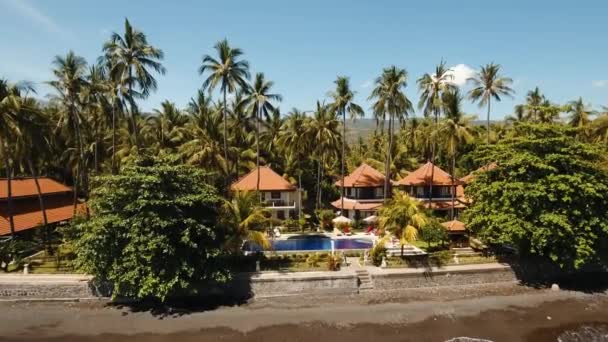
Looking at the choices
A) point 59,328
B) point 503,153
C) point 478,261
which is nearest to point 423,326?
point 478,261

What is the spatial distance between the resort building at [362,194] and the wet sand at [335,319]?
17.0 meters

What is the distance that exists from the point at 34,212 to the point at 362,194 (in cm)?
3113

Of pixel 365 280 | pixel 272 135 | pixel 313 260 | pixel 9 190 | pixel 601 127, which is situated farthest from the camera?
pixel 272 135

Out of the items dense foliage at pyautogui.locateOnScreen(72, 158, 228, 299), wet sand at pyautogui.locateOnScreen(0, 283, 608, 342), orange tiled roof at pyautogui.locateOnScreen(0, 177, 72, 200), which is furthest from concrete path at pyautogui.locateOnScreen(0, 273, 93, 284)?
orange tiled roof at pyautogui.locateOnScreen(0, 177, 72, 200)

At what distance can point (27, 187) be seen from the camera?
33.2m

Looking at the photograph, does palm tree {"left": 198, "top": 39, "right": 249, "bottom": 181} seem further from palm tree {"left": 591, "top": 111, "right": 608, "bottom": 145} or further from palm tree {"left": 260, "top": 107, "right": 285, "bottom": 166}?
palm tree {"left": 591, "top": 111, "right": 608, "bottom": 145}

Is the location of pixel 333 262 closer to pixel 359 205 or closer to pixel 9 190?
pixel 359 205

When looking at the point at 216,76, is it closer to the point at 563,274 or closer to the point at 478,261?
the point at 478,261

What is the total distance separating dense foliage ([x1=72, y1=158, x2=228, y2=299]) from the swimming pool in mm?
9004

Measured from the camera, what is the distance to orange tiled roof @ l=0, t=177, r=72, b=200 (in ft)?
101

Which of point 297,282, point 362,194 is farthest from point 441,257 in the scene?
point 362,194

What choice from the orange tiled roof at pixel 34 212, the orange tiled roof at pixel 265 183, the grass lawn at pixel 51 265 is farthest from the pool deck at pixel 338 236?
the orange tiled roof at pixel 34 212

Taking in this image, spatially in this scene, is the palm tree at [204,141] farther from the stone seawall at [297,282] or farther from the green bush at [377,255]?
the green bush at [377,255]

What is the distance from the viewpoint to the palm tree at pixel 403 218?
24128 mm
